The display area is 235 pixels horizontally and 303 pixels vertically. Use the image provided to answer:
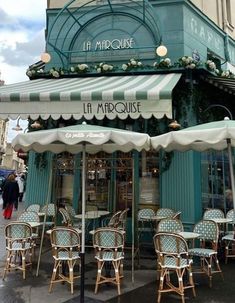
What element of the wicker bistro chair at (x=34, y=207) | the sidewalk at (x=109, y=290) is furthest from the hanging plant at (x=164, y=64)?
the sidewalk at (x=109, y=290)

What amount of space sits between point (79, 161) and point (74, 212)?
1569 millimetres

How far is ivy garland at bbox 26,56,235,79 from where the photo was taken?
9.18 meters

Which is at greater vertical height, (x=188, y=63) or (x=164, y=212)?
(x=188, y=63)

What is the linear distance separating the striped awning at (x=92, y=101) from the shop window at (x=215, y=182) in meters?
2.82

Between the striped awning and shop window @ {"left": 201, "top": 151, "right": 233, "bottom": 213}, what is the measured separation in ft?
9.26

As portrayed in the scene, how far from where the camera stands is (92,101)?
7641 millimetres

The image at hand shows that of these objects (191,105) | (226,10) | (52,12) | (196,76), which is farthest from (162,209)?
(226,10)

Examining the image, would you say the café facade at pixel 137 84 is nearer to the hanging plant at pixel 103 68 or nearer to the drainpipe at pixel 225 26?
the hanging plant at pixel 103 68

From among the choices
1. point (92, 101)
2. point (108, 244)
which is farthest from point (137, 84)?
point (108, 244)

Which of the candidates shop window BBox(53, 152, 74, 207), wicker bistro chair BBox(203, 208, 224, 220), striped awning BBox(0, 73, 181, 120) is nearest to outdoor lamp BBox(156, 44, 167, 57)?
striped awning BBox(0, 73, 181, 120)

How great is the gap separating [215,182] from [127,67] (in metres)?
4.25

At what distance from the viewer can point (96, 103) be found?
767cm

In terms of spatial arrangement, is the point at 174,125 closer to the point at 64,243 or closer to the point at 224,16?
the point at 64,243

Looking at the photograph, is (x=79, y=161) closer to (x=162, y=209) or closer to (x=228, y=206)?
(x=162, y=209)
